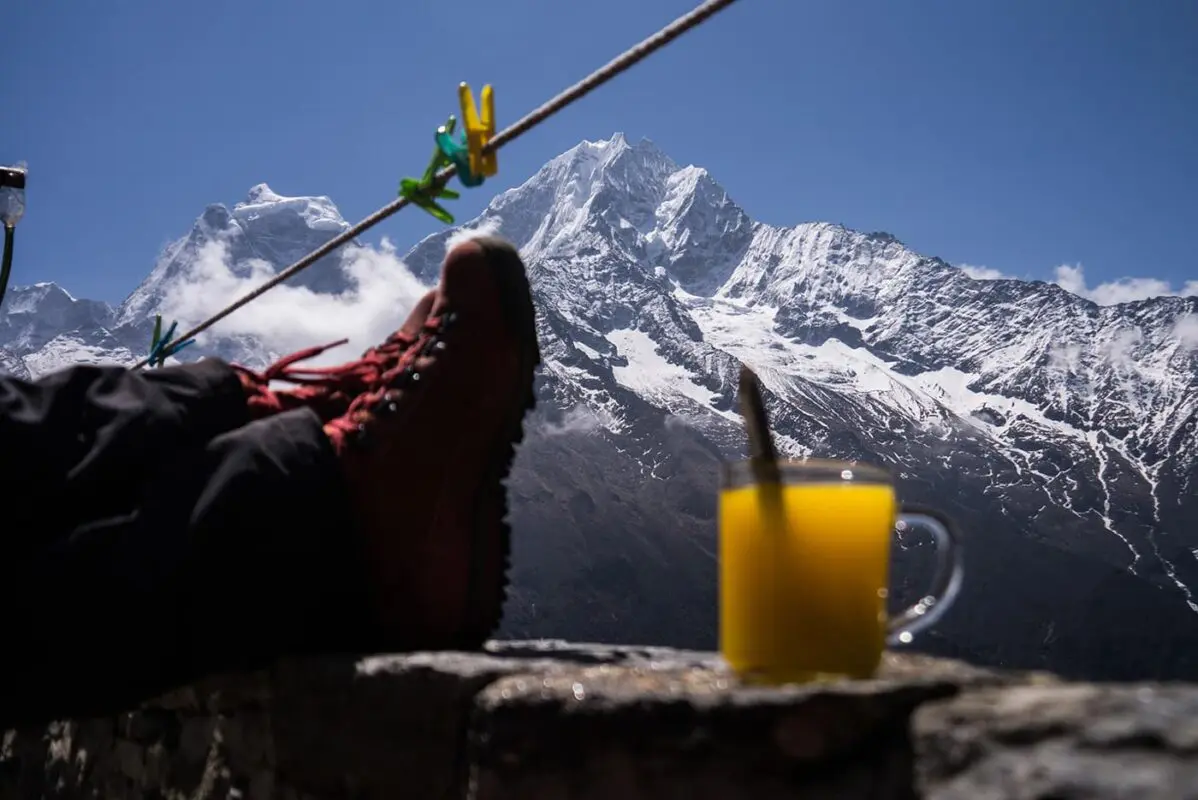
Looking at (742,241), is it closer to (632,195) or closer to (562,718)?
(632,195)

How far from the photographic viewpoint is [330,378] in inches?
48.5

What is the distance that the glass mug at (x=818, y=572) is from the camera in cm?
61

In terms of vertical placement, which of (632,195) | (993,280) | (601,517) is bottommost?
(601,517)

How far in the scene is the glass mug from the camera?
0.61 metres

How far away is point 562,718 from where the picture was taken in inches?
23.9

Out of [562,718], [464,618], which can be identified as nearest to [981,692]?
[562,718]

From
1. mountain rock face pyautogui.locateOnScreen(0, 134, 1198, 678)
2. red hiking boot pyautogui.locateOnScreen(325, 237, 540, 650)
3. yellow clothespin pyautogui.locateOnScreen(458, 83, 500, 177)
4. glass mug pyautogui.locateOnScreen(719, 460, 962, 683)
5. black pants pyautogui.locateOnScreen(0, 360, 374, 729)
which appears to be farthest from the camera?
mountain rock face pyautogui.locateOnScreen(0, 134, 1198, 678)

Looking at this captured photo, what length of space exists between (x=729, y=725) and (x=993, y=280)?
144 meters

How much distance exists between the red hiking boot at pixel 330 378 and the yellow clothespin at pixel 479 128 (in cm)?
33

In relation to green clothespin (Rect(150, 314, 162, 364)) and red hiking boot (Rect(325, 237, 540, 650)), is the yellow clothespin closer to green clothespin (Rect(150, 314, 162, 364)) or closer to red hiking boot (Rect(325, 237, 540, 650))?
red hiking boot (Rect(325, 237, 540, 650))

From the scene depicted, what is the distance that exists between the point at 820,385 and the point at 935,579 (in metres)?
123

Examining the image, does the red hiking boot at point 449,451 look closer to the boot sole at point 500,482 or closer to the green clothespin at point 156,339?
the boot sole at point 500,482

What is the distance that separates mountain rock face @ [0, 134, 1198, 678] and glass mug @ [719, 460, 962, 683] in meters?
86.5

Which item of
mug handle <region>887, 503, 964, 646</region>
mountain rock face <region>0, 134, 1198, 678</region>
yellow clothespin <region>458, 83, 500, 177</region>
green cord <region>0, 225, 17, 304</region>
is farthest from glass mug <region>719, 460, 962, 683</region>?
mountain rock face <region>0, 134, 1198, 678</region>
